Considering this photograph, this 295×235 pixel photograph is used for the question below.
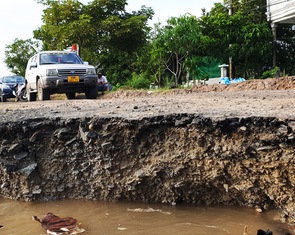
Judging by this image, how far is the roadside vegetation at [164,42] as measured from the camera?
41.5 feet

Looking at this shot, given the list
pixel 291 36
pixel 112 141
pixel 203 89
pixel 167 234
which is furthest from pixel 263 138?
pixel 291 36

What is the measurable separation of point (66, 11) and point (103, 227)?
14.1m

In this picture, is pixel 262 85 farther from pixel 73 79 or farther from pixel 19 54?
pixel 19 54

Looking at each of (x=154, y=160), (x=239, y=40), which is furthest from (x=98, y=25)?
(x=154, y=160)

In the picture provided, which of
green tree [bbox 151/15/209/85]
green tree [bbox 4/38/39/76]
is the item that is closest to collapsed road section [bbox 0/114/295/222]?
green tree [bbox 151/15/209/85]

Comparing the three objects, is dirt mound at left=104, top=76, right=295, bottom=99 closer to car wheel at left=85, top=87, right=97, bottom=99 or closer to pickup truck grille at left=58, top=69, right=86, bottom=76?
car wheel at left=85, top=87, right=97, bottom=99

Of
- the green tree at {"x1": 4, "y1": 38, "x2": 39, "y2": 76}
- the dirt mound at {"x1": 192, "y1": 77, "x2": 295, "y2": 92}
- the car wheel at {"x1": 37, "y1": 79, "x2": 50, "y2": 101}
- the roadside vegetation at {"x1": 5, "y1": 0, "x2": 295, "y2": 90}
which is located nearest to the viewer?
the dirt mound at {"x1": 192, "y1": 77, "x2": 295, "y2": 92}

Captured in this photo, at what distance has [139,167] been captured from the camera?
308 cm

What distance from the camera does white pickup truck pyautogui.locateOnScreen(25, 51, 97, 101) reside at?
895cm

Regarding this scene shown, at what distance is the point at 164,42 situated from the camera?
38.8 feet

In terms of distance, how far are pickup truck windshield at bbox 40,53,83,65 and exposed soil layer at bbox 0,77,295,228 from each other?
6.34m

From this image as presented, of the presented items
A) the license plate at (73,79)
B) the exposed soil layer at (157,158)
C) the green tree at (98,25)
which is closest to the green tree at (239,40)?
the green tree at (98,25)

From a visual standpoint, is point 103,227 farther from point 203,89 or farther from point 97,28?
point 97,28

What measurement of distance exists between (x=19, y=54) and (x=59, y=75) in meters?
22.4
